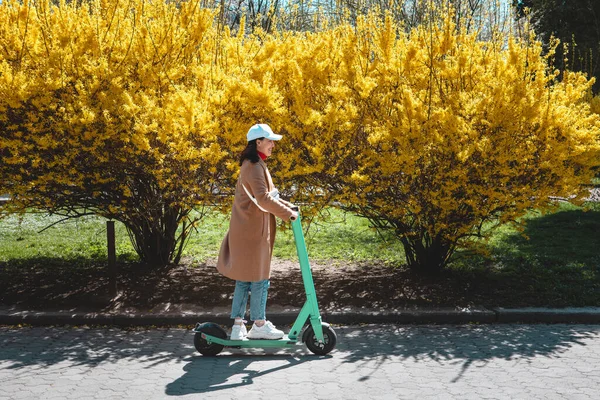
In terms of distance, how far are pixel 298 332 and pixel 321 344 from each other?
8.4 inches

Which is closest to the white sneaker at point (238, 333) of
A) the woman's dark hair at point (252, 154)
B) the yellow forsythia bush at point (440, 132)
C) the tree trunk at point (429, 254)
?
the woman's dark hair at point (252, 154)

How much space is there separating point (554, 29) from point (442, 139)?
13957mm

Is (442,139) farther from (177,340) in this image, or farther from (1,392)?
(1,392)

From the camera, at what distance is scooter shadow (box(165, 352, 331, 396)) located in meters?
4.68

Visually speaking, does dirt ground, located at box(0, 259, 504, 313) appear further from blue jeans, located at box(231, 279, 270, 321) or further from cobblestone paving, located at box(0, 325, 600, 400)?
blue jeans, located at box(231, 279, 270, 321)

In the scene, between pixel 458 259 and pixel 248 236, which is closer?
pixel 248 236

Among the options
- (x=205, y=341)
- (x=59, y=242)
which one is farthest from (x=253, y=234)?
(x=59, y=242)

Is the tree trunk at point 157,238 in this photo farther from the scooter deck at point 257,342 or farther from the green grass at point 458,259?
the scooter deck at point 257,342

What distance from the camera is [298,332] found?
211 inches

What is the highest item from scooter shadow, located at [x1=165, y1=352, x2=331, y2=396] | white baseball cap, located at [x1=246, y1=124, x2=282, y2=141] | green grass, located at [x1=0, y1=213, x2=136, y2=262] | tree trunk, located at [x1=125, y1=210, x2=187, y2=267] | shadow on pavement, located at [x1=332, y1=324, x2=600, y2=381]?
white baseball cap, located at [x1=246, y1=124, x2=282, y2=141]

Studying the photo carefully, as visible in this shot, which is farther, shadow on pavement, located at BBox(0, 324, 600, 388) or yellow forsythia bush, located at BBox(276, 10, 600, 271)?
yellow forsythia bush, located at BBox(276, 10, 600, 271)

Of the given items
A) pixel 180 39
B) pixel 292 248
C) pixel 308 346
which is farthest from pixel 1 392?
pixel 292 248

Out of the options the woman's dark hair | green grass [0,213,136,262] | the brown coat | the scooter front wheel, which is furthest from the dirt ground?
the woman's dark hair

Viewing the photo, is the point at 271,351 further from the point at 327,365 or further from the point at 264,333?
the point at 327,365
